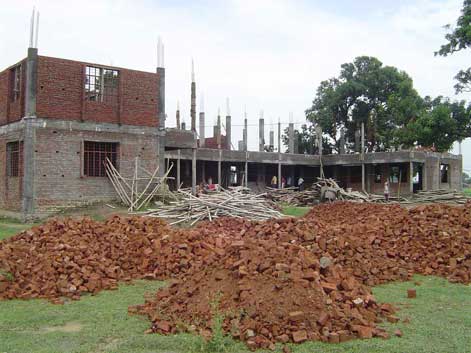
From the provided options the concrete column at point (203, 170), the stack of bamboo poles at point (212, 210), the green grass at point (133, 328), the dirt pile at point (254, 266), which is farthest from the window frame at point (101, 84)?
the concrete column at point (203, 170)

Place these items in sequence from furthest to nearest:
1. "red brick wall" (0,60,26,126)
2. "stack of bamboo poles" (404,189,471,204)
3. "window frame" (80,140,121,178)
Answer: "stack of bamboo poles" (404,189,471,204) < "window frame" (80,140,121,178) < "red brick wall" (0,60,26,126)

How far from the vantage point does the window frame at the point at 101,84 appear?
58.0ft

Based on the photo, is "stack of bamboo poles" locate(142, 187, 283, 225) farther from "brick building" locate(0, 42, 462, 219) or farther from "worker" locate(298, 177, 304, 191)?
"worker" locate(298, 177, 304, 191)

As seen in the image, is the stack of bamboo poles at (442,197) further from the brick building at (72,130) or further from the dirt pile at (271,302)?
the dirt pile at (271,302)

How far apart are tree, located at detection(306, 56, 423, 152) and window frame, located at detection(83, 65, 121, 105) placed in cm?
2488

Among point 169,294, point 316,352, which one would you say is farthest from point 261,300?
point 169,294

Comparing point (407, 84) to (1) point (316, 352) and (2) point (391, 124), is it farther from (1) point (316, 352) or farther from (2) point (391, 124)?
(1) point (316, 352)

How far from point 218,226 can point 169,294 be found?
588 cm

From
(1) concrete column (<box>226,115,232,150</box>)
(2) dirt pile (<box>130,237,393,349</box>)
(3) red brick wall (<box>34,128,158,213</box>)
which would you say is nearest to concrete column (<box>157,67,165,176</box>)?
(3) red brick wall (<box>34,128,158,213</box>)

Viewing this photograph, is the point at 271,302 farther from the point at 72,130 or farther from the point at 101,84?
the point at 101,84

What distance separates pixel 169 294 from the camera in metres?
6.33

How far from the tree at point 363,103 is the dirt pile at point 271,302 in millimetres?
33807

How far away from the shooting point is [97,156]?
1778cm

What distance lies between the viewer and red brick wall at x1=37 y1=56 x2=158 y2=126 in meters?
16.7
